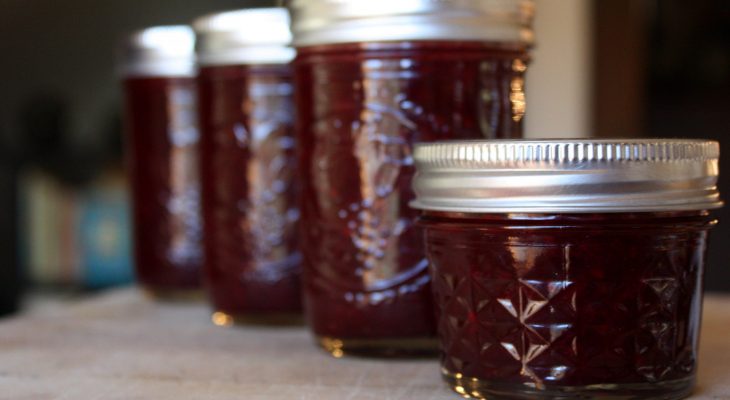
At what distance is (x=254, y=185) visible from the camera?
0.90 m

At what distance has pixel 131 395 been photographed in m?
0.65

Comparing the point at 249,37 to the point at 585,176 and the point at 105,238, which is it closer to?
the point at 585,176

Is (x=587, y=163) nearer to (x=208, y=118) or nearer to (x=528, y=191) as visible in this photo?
(x=528, y=191)

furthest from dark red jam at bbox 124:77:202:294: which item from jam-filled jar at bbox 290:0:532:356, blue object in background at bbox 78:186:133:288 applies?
blue object in background at bbox 78:186:133:288

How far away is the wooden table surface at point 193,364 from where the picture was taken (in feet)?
2.16

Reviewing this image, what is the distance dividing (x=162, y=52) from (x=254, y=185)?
225mm

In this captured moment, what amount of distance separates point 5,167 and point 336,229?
2.08 m

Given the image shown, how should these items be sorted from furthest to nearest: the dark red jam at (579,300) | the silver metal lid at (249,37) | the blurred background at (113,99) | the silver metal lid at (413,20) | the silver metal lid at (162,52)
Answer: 1. the blurred background at (113,99)
2. the silver metal lid at (162,52)
3. the silver metal lid at (249,37)
4. the silver metal lid at (413,20)
5. the dark red jam at (579,300)

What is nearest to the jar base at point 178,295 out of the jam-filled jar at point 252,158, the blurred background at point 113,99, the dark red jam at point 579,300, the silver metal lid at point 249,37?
the jam-filled jar at point 252,158

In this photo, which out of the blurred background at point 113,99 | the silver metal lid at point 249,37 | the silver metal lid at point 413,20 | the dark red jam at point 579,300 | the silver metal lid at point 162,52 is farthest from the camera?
the blurred background at point 113,99

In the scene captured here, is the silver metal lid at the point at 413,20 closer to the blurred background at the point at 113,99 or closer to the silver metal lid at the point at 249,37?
the silver metal lid at the point at 249,37

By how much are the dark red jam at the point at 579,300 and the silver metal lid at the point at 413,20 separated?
165 mm

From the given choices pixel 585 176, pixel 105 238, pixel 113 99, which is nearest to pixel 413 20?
pixel 585 176

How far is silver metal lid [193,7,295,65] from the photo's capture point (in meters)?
0.87
